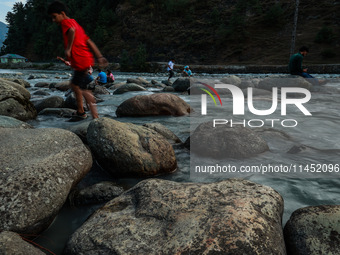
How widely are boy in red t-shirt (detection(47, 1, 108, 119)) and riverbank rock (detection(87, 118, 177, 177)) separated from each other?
1.82 meters

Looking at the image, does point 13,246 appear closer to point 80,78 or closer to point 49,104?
point 80,78

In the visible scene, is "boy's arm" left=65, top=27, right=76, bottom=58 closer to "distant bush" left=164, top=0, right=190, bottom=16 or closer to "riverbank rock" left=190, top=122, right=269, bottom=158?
"riverbank rock" left=190, top=122, right=269, bottom=158

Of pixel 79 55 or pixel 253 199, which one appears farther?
pixel 79 55

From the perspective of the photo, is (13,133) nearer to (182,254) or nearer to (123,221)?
(123,221)

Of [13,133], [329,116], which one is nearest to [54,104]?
[13,133]

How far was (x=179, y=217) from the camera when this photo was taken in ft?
6.43

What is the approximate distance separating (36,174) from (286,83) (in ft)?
38.0

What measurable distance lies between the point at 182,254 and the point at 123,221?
0.55 m

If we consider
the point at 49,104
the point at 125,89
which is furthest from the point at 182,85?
the point at 49,104

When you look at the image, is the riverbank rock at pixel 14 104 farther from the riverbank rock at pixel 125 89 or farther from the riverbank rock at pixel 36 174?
the riverbank rock at pixel 125 89

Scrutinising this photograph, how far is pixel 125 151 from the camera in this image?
10.7 ft

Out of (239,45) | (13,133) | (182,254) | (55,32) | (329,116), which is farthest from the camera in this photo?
(55,32)

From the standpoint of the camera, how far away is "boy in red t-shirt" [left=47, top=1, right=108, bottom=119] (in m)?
4.48

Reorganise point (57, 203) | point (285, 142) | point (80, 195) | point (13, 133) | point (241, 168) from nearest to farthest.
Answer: point (57, 203), point (80, 195), point (13, 133), point (241, 168), point (285, 142)
